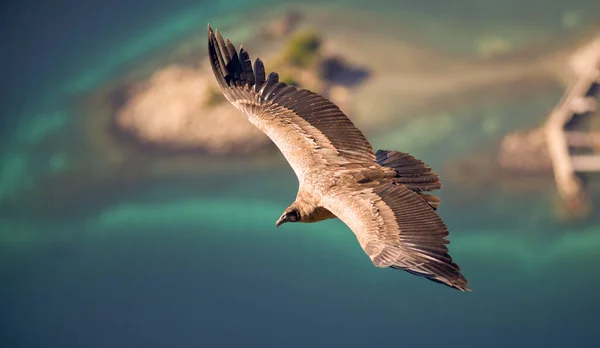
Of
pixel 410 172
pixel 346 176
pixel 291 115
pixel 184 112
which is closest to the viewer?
pixel 346 176

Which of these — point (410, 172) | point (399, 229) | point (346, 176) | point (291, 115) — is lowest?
point (399, 229)

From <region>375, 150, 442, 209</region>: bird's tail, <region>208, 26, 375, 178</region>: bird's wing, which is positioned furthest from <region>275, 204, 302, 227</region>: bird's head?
<region>375, 150, 442, 209</region>: bird's tail

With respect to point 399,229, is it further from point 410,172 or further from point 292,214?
point 292,214

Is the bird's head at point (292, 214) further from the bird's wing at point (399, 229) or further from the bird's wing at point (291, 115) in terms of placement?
the bird's wing at point (399, 229)

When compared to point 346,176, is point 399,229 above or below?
below

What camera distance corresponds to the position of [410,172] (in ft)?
25.1

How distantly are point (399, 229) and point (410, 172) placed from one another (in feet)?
3.55

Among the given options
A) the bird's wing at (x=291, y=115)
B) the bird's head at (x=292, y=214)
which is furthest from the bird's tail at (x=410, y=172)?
the bird's head at (x=292, y=214)

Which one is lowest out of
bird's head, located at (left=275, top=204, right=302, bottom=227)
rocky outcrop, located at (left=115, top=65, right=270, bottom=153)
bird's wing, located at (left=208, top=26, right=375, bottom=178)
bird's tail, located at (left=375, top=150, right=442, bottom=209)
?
bird's head, located at (left=275, top=204, right=302, bottom=227)

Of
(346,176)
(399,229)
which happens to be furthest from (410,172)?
(399,229)

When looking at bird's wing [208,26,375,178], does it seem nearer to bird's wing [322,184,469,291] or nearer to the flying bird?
the flying bird

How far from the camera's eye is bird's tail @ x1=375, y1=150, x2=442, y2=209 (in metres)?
7.55

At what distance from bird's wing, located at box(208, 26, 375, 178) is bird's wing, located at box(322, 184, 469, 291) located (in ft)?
2.12

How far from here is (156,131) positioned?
1638cm
